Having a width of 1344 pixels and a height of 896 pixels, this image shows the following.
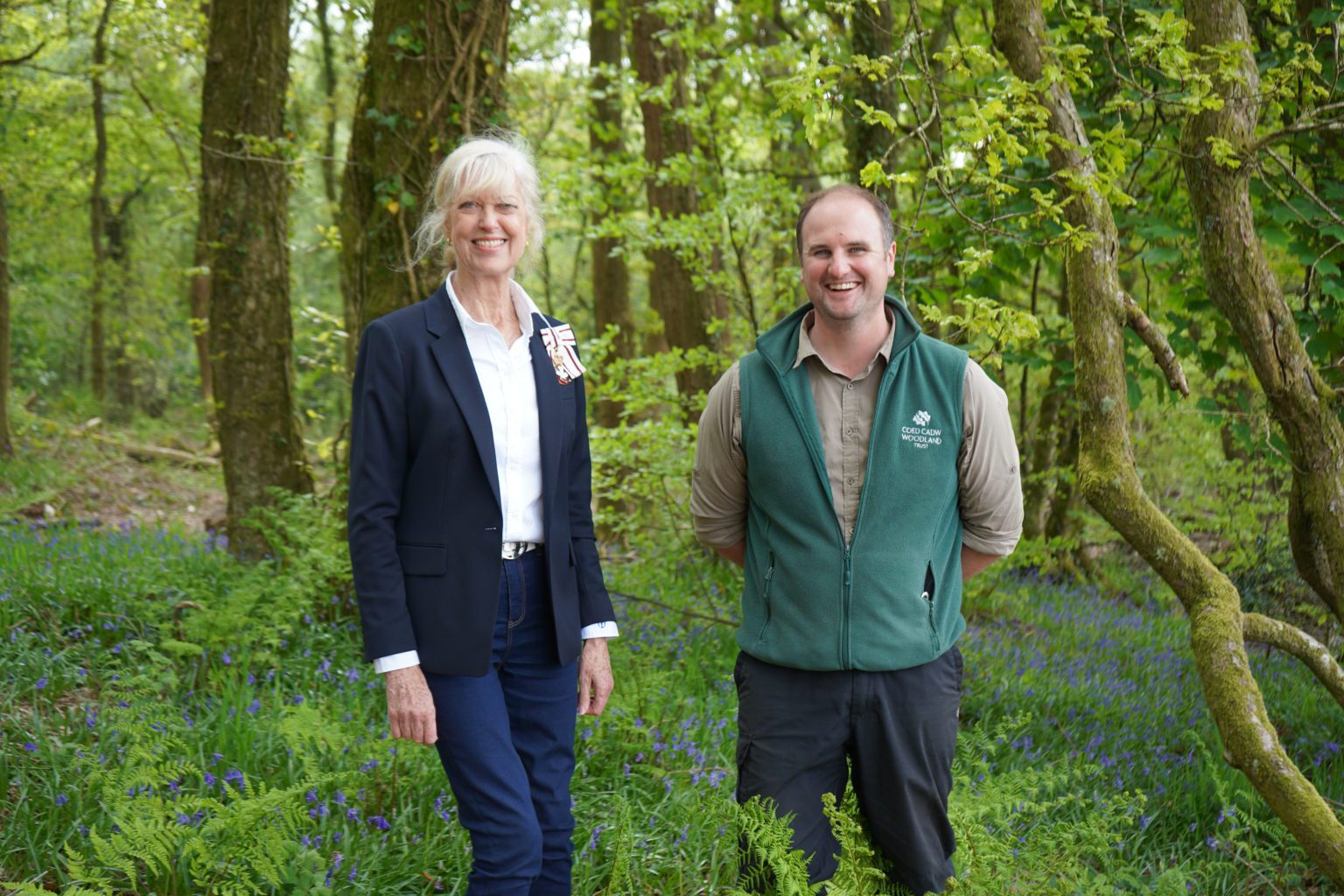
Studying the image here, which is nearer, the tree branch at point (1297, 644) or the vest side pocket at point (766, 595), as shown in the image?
the vest side pocket at point (766, 595)

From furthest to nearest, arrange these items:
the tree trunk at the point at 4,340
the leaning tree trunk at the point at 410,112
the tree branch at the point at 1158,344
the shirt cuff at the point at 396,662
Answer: the tree trunk at the point at 4,340, the leaning tree trunk at the point at 410,112, the tree branch at the point at 1158,344, the shirt cuff at the point at 396,662

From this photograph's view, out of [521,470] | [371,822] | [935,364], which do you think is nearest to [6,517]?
[371,822]

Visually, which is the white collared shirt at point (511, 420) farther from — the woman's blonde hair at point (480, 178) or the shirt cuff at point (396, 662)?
the shirt cuff at point (396, 662)

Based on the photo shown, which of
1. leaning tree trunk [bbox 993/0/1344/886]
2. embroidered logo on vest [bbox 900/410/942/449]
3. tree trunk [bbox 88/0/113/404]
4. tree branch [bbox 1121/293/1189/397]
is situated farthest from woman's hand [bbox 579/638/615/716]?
tree trunk [bbox 88/0/113/404]

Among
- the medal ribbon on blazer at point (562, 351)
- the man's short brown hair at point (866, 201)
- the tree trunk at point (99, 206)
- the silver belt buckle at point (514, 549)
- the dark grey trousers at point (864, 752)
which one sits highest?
the tree trunk at point (99, 206)

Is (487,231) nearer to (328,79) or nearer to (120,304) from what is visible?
(328,79)

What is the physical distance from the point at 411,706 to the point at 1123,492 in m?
2.58

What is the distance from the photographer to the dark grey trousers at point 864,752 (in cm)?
268

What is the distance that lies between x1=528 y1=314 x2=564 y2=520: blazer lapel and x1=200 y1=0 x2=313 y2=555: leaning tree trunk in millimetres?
4890

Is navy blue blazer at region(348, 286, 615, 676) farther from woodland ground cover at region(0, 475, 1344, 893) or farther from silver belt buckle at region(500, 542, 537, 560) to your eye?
woodland ground cover at region(0, 475, 1344, 893)

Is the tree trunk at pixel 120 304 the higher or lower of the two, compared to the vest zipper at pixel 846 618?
higher

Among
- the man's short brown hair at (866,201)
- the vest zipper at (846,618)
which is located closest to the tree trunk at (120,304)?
the man's short brown hair at (866,201)

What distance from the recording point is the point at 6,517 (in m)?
9.10

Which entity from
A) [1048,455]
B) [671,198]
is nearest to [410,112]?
[671,198]
